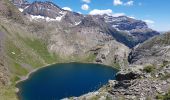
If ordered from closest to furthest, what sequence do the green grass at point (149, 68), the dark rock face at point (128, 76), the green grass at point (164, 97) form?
the green grass at point (164, 97), the dark rock face at point (128, 76), the green grass at point (149, 68)

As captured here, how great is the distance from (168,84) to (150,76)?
17.9 feet

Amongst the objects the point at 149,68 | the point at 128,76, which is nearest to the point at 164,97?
the point at 149,68

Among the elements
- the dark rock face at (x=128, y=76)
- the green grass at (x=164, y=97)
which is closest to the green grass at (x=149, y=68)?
the dark rock face at (x=128, y=76)

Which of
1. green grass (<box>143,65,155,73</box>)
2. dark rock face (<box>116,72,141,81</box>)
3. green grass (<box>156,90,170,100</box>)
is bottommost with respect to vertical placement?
green grass (<box>156,90,170,100</box>)

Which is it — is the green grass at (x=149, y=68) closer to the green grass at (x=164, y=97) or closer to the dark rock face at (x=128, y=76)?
the dark rock face at (x=128, y=76)

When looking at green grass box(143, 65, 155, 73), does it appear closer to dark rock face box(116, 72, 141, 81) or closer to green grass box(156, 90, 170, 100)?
dark rock face box(116, 72, 141, 81)

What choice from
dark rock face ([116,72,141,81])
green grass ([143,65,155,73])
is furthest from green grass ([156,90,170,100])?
green grass ([143,65,155,73])

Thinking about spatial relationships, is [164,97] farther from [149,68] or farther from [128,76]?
[128,76]

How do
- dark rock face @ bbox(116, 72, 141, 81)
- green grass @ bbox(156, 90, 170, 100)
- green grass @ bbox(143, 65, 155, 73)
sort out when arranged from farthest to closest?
green grass @ bbox(143, 65, 155, 73)
dark rock face @ bbox(116, 72, 141, 81)
green grass @ bbox(156, 90, 170, 100)

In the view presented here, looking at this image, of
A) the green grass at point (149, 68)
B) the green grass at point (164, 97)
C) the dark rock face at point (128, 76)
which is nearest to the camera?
the green grass at point (164, 97)

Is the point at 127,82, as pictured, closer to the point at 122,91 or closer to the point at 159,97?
the point at 122,91

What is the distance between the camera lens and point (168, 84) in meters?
56.6

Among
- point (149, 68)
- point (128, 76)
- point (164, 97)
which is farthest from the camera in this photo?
point (128, 76)

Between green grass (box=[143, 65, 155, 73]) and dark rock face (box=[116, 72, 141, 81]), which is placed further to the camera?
green grass (box=[143, 65, 155, 73])
